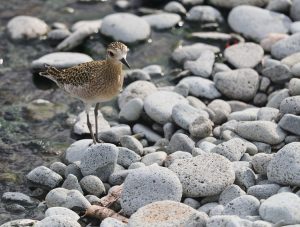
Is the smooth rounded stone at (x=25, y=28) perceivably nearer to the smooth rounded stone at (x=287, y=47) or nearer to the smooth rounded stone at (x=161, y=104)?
the smooth rounded stone at (x=161, y=104)

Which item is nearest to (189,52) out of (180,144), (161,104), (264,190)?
(161,104)

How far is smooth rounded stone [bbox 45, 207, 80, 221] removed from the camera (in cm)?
845

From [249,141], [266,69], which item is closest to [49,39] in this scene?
[266,69]

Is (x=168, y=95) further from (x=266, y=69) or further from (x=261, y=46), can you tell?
(x=261, y=46)

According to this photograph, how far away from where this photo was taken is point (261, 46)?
1263 centimetres

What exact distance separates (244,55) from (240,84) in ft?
3.70

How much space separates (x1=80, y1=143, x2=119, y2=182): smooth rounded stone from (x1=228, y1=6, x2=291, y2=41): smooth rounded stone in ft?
15.5

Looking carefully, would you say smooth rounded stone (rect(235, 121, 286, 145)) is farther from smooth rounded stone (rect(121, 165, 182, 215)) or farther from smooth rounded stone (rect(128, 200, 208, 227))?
smooth rounded stone (rect(128, 200, 208, 227))

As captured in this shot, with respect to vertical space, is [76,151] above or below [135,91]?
below

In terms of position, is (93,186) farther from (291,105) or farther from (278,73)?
(278,73)

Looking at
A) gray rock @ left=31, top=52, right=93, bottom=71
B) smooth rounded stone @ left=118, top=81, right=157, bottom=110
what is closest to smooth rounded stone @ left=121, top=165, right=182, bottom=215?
smooth rounded stone @ left=118, top=81, right=157, bottom=110

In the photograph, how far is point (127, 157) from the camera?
9.74m

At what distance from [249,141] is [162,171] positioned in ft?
6.25

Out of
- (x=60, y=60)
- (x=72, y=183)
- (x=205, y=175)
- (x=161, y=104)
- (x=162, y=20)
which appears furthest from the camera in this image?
(x=162, y=20)
